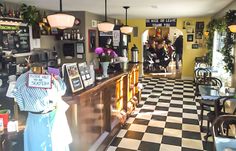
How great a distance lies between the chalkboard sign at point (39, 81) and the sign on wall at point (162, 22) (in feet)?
25.1

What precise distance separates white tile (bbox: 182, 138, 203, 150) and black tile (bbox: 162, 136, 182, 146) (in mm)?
79

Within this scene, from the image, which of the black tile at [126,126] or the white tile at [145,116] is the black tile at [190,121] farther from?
the black tile at [126,126]

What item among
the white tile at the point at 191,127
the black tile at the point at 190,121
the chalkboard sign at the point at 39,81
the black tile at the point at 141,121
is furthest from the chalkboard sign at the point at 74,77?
the black tile at the point at 190,121

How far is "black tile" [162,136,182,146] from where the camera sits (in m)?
3.55

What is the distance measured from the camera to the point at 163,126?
4242 millimetres

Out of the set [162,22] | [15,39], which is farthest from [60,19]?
[162,22]

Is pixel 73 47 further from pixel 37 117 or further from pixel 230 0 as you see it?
pixel 37 117

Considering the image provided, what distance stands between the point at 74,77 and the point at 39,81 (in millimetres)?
619

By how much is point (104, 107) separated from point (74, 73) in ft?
3.48

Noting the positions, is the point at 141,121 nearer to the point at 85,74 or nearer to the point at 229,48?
the point at 85,74

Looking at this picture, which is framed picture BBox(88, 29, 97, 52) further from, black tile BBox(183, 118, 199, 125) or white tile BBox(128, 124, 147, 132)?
black tile BBox(183, 118, 199, 125)

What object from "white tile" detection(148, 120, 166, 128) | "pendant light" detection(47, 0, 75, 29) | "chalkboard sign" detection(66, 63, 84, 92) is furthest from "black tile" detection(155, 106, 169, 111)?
"pendant light" detection(47, 0, 75, 29)

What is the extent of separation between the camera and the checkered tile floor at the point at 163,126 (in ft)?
11.4

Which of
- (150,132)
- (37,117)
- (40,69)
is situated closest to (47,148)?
(37,117)
